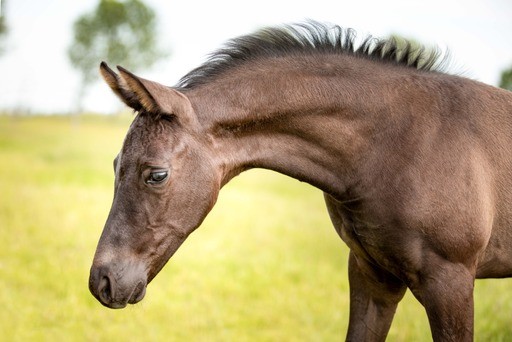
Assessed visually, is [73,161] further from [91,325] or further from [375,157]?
[375,157]

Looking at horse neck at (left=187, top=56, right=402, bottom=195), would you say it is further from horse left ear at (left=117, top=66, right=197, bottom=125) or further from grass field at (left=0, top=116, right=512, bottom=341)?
grass field at (left=0, top=116, right=512, bottom=341)

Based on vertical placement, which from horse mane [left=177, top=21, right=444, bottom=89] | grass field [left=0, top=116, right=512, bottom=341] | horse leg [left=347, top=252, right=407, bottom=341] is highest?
horse mane [left=177, top=21, right=444, bottom=89]

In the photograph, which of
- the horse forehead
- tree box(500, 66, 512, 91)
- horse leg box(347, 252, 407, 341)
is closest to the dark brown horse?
the horse forehead

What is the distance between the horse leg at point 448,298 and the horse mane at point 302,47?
94 centimetres

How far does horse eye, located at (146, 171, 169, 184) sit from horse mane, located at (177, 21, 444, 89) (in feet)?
1.44

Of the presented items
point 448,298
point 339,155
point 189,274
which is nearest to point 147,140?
point 339,155

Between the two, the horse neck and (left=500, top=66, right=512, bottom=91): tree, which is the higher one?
the horse neck

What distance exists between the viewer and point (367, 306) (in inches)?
111

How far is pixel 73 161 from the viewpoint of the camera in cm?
855

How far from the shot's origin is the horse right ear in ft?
7.06

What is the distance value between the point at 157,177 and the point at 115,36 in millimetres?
8520

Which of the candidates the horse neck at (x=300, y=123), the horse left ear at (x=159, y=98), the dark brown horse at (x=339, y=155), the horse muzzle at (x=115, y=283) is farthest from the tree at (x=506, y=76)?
the horse muzzle at (x=115, y=283)

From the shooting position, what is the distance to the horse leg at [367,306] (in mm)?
2775

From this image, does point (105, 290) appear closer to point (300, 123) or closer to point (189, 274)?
point (300, 123)
